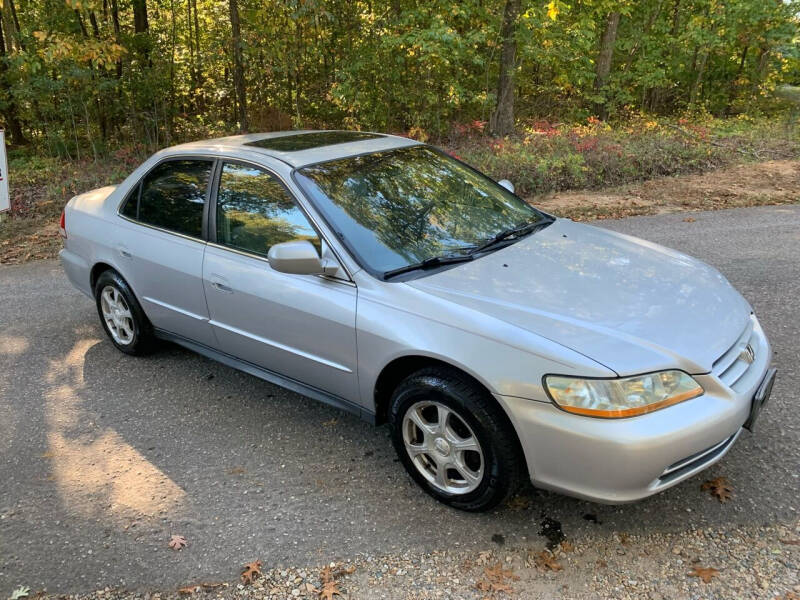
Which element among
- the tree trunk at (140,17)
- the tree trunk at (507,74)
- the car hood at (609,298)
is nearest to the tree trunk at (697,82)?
the tree trunk at (507,74)

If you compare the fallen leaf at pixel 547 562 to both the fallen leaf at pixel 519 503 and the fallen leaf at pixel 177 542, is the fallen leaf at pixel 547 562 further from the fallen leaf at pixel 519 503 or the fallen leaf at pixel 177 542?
the fallen leaf at pixel 177 542

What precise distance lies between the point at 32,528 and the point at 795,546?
11.4 ft

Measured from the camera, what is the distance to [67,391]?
14.2 ft

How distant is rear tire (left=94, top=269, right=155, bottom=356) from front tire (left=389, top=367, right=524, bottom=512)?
2.34 meters

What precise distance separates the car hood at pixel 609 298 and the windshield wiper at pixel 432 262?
0.06 metres

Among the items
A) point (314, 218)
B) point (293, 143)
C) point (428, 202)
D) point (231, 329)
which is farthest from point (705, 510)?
point (293, 143)

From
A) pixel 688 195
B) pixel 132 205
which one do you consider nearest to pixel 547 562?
pixel 132 205

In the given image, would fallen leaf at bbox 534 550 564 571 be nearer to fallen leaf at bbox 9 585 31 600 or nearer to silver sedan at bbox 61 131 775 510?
silver sedan at bbox 61 131 775 510

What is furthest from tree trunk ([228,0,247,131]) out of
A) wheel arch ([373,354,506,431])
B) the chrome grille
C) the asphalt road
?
the chrome grille

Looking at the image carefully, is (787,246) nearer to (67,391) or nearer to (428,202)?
(428,202)

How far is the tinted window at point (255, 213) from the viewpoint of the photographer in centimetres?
343

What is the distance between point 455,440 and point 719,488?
130cm

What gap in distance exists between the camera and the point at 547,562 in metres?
2.67

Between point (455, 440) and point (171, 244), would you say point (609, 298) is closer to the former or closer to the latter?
point (455, 440)
